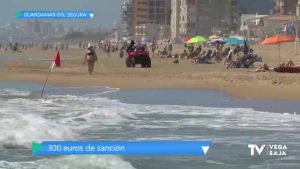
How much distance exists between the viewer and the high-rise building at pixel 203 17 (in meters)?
139

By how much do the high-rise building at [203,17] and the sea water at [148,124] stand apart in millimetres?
117314

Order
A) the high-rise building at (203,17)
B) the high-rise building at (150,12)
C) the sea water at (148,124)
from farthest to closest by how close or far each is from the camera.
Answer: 1. the high-rise building at (150,12)
2. the high-rise building at (203,17)
3. the sea water at (148,124)

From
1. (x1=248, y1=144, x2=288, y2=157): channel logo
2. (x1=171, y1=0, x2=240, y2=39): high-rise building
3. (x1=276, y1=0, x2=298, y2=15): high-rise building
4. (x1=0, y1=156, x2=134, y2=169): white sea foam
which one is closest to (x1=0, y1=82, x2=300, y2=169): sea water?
(x1=0, y1=156, x2=134, y2=169): white sea foam

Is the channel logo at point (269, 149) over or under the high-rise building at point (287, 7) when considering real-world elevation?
under

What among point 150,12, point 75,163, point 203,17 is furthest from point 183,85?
point 150,12

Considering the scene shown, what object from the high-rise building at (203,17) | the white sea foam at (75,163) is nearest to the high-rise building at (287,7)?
the high-rise building at (203,17)

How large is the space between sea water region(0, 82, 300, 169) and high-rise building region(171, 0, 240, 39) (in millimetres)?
117314

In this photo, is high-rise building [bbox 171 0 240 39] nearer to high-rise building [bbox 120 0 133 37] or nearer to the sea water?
high-rise building [bbox 120 0 133 37]

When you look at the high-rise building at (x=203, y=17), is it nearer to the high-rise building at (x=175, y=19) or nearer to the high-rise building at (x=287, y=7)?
the high-rise building at (x=175, y=19)

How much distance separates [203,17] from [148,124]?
136 m

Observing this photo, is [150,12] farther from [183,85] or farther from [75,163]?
[75,163]

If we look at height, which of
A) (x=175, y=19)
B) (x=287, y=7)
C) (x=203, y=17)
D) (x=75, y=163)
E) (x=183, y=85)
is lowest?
(x=183, y=85)

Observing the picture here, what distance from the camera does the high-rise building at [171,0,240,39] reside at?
139125mm

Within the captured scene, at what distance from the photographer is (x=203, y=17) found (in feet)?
479
